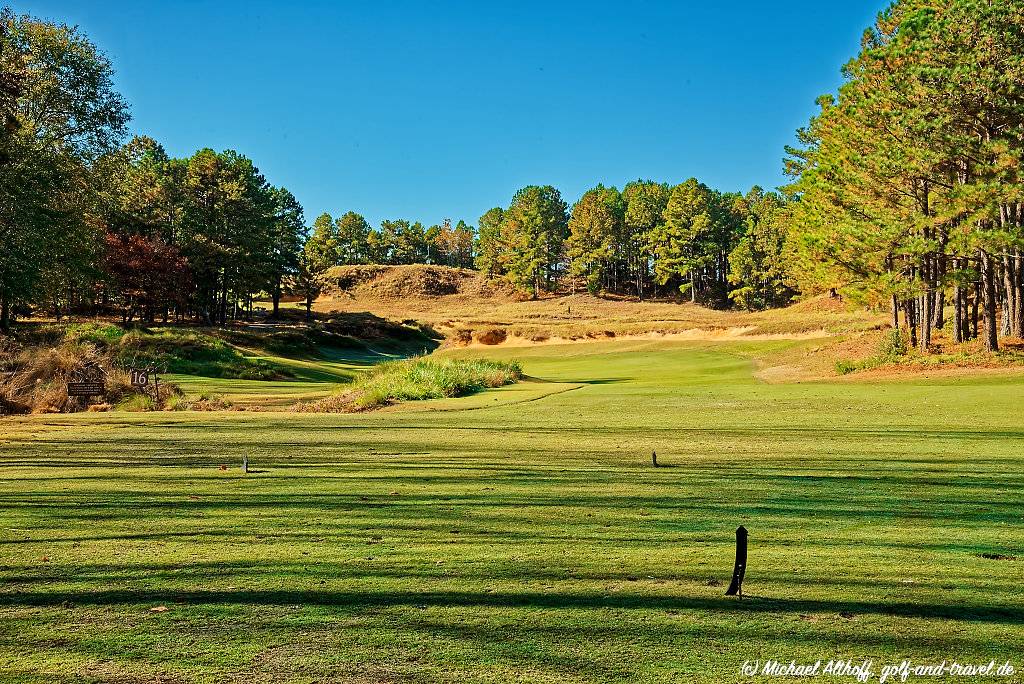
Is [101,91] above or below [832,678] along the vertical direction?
above

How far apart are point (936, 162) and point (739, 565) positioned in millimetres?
29549

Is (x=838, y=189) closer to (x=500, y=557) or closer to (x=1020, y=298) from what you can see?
(x=1020, y=298)

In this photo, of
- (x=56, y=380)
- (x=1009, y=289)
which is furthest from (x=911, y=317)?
(x=56, y=380)

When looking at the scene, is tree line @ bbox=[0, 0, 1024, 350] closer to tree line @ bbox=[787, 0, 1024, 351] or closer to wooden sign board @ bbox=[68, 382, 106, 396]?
tree line @ bbox=[787, 0, 1024, 351]

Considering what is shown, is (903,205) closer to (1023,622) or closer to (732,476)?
(732,476)

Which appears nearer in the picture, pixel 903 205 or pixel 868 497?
pixel 868 497

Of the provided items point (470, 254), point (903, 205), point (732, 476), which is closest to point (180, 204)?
point (903, 205)

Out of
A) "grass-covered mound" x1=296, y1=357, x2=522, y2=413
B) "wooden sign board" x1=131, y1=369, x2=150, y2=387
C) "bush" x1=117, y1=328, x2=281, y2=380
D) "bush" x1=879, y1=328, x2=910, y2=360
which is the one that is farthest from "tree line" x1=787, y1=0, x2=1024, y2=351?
"bush" x1=117, y1=328, x2=281, y2=380

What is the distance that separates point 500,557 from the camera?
5.66 metres

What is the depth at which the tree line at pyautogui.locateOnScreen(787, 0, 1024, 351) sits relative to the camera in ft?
86.4

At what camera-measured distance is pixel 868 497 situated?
8.06m

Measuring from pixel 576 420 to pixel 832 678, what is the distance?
14.0 meters

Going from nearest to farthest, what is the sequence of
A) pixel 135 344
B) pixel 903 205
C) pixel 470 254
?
pixel 903 205, pixel 135 344, pixel 470 254

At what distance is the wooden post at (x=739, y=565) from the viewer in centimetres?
422
